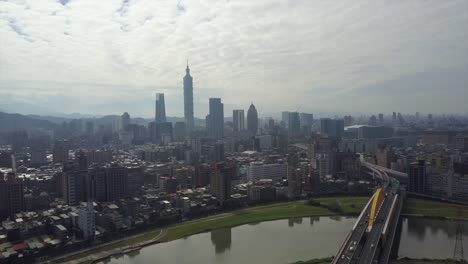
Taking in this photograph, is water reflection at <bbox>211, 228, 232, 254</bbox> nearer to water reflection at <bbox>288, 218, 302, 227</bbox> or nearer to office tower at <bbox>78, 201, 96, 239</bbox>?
water reflection at <bbox>288, 218, 302, 227</bbox>

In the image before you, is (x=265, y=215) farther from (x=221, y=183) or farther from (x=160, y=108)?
(x=160, y=108)

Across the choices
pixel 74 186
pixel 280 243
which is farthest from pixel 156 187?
pixel 280 243

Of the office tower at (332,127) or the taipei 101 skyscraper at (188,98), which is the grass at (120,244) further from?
the taipei 101 skyscraper at (188,98)

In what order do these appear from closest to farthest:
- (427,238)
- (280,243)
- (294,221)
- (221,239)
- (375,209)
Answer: (280,243)
(427,238)
(375,209)
(221,239)
(294,221)

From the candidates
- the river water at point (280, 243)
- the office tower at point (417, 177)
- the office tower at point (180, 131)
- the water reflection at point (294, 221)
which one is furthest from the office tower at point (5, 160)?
the office tower at point (180, 131)

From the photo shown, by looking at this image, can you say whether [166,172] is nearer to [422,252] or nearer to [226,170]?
[226,170]

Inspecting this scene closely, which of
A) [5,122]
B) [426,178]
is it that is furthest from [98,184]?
[5,122]
